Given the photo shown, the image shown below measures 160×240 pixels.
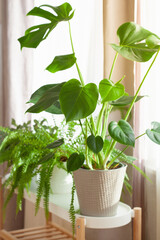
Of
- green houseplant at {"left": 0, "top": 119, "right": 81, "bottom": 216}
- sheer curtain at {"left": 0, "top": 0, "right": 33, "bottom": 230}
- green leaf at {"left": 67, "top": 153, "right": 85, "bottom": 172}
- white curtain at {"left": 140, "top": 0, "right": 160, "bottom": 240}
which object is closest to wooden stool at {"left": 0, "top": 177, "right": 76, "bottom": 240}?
green houseplant at {"left": 0, "top": 119, "right": 81, "bottom": 216}

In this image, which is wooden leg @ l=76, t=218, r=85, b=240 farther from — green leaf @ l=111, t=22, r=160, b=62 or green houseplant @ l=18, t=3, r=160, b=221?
green leaf @ l=111, t=22, r=160, b=62

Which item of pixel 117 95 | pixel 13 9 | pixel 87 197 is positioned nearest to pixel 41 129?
pixel 87 197

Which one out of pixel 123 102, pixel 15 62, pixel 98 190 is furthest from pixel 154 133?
pixel 15 62

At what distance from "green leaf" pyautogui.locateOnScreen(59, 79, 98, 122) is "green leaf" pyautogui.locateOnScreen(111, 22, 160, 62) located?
0.18m

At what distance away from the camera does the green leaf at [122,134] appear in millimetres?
1080

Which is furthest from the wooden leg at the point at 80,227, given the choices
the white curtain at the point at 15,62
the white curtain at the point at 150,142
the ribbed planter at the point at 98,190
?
the white curtain at the point at 15,62

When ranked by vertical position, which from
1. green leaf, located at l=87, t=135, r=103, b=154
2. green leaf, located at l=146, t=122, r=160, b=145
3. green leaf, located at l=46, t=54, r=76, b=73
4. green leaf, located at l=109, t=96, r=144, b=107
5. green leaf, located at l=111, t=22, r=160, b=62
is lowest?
green leaf, located at l=87, t=135, r=103, b=154

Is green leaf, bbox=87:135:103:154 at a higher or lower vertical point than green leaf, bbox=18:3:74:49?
lower

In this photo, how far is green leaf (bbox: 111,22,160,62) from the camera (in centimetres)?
115

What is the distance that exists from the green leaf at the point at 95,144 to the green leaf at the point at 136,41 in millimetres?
268

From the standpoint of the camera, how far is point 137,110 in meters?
1.63

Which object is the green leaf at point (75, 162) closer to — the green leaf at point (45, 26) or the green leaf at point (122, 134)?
the green leaf at point (122, 134)

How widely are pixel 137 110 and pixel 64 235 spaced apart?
25.9 inches

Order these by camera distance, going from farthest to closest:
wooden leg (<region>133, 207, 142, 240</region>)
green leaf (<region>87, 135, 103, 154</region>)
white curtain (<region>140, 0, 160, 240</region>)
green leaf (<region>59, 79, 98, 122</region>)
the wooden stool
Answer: the wooden stool, white curtain (<region>140, 0, 160, 240</region>), wooden leg (<region>133, 207, 142, 240</region>), green leaf (<region>87, 135, 103, 154</region>), green leaf (<region>59, 79, 98, 122</region>)
